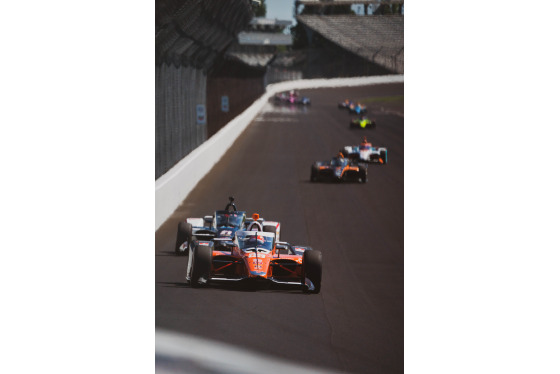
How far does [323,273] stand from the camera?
11289 mm

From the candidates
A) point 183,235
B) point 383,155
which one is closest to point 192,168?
point 183,235

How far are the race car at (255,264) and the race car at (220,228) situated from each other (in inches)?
13.3

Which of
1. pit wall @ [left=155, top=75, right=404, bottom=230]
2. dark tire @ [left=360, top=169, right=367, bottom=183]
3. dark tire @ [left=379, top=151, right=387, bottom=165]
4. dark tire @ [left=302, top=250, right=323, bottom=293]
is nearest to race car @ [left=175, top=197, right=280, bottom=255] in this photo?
dark tire @ [left=302, top=250, right=323, bottom=293]

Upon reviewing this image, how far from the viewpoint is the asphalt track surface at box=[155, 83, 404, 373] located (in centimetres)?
880

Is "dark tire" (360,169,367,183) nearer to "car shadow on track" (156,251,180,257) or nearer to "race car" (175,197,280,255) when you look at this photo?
"race car" (175,197,280,255)

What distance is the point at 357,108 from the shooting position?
44344mm

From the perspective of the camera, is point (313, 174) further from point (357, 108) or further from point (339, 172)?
point (357, 108)

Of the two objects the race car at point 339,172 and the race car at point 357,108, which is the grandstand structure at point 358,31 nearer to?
the race car at point 339,172

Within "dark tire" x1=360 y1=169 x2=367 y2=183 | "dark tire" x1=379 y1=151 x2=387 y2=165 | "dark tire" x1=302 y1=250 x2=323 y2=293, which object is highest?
"dark tire" x1=379 y1=151 x2=387 y2=165

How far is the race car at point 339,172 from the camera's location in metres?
20.1

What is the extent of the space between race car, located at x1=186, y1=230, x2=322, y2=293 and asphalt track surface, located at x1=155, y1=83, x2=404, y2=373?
6.8 inches
